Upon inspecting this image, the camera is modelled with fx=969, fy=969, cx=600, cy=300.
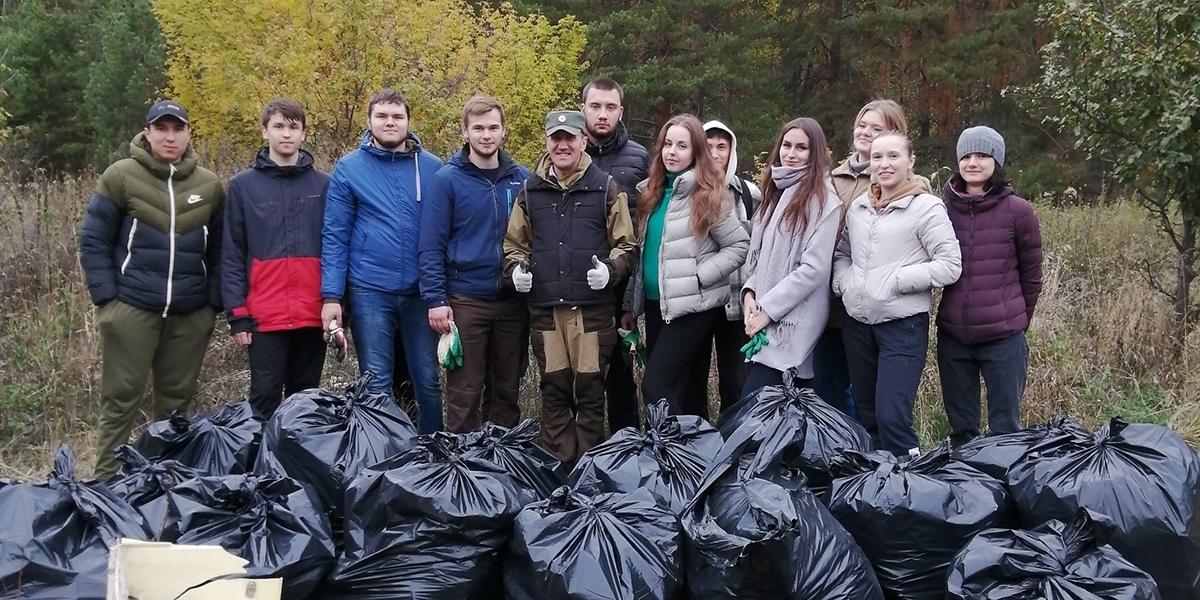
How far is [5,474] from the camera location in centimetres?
489

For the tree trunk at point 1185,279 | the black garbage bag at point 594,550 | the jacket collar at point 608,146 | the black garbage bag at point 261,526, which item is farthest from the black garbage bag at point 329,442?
the tree trunk at point 1185,279

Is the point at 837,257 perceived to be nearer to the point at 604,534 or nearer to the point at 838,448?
the point at 838,448

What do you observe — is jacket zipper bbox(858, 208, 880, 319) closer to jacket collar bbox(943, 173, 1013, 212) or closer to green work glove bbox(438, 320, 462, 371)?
jacket collar bbox(943, 173, 1013, 212)

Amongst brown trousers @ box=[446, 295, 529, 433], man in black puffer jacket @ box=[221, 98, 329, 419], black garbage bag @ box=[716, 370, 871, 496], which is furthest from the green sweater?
man in black puffer jacket @ box=[221, 98, 329, 419]

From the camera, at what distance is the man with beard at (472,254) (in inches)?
174

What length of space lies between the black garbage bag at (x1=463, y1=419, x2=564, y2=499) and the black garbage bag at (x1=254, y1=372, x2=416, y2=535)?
31 cm

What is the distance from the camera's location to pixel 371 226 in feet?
14.7

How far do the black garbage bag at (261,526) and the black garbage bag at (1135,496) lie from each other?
7.38ft

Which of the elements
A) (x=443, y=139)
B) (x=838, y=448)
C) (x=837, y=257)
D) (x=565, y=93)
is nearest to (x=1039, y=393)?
(x=837, y=257)

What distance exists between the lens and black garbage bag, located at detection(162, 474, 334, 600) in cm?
277

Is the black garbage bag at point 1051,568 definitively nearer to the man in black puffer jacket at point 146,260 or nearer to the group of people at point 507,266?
the group of people at point 507,266

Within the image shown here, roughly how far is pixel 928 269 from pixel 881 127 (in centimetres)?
83

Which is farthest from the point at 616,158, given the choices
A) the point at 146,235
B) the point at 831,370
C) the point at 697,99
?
the point at 697,99

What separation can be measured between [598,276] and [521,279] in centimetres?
35
